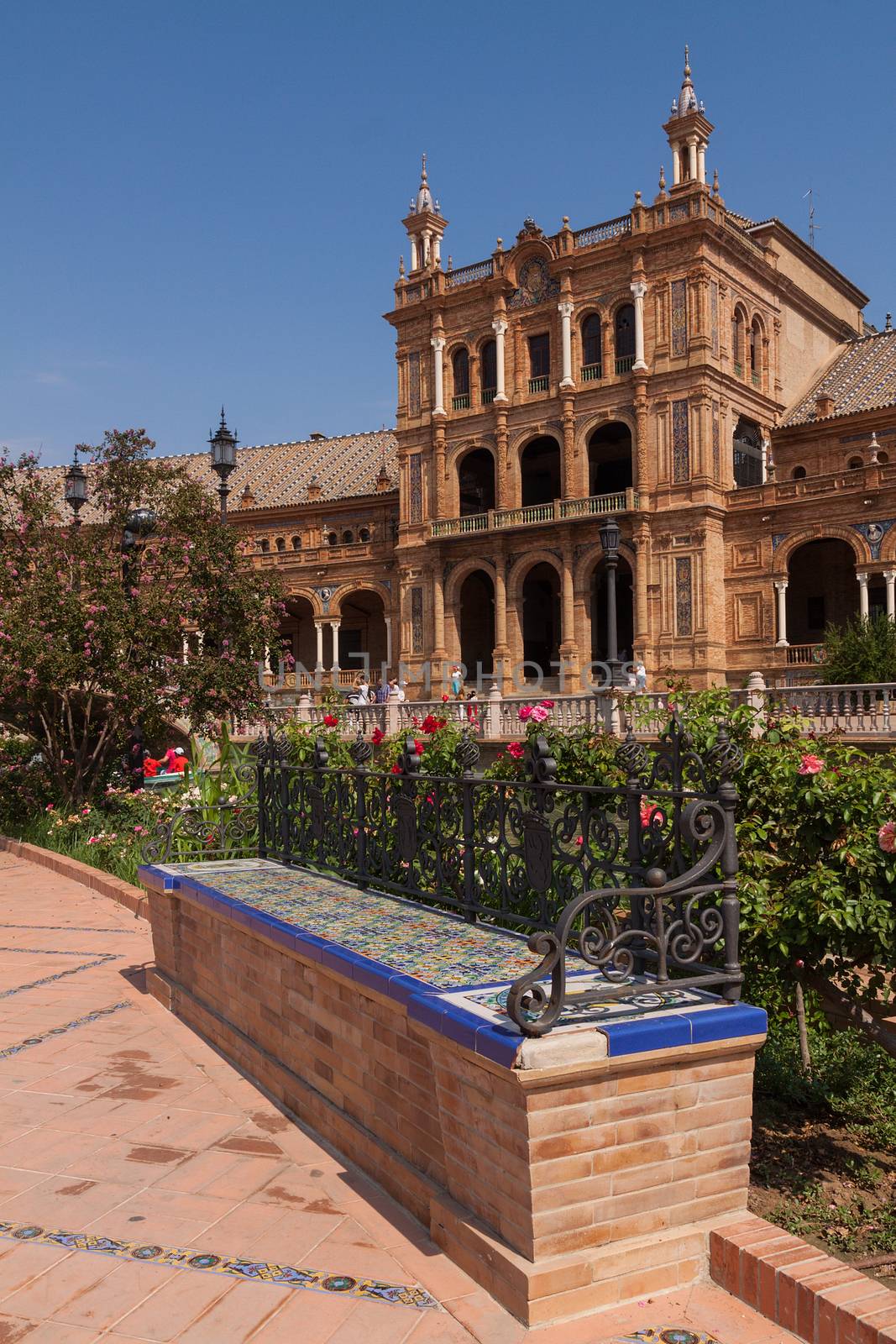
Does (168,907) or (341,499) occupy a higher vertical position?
(341,499)

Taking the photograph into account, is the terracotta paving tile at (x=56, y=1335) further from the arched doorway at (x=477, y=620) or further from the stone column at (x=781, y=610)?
the arched doorway at (x=477, y=620)

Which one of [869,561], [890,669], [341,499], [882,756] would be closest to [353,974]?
[882,756]

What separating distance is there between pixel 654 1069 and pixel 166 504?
15.5 meters

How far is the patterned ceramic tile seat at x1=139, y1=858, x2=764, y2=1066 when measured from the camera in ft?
10.0

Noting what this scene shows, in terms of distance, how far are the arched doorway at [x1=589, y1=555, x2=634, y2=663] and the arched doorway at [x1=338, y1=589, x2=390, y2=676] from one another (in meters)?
11.4

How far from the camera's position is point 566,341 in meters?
33.1

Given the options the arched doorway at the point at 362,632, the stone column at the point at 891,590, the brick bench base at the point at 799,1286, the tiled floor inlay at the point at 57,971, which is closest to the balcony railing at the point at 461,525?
the arched doorway at the point at 362,632

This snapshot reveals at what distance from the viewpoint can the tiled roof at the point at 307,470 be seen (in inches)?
1774

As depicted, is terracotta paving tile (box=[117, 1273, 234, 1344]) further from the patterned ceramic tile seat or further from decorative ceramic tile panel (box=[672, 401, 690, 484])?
decorative ceramic tile panel (box=[672, 401, 690, 484])

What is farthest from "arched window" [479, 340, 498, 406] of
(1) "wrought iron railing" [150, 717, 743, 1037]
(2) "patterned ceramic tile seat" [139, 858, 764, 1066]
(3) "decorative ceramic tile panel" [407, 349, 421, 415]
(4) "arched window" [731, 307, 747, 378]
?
(2) "patterned ceramic tile seat" [139, 858, 764, 1066]

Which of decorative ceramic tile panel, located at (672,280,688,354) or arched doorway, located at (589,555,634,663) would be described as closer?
decorative ceramic tile panel, located at (672,280,688,354)

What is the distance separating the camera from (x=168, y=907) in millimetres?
6289

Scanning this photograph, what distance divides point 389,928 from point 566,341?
3082 centimetres

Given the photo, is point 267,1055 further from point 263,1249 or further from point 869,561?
point 869,561
